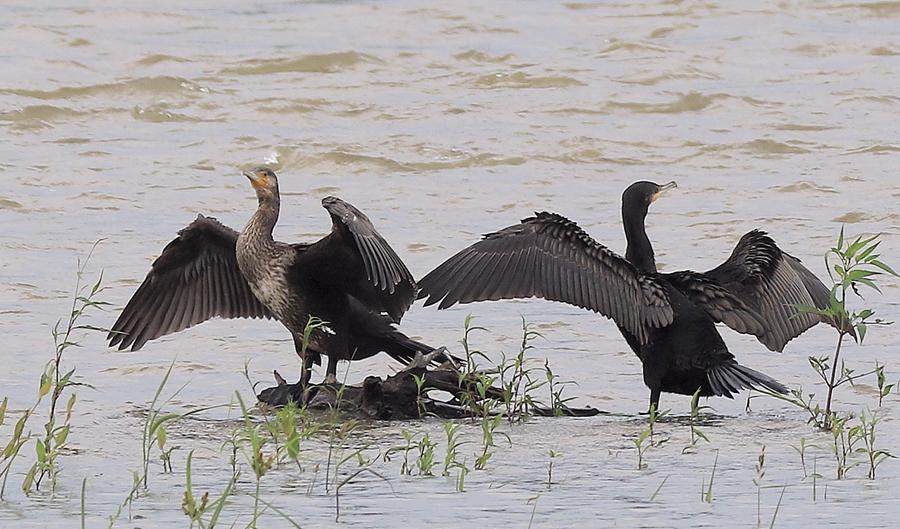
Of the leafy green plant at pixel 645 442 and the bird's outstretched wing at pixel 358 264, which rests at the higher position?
the bird's outstretched wing at pixel 358 264

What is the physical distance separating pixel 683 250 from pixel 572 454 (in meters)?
4.70

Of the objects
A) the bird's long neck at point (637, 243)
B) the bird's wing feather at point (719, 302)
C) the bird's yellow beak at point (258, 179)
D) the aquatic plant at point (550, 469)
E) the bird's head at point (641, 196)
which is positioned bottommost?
the aquatic plant at point (550, 469)

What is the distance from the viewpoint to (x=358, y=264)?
307 inches

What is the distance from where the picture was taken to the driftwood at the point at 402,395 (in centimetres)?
735

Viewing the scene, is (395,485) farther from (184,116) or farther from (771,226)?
(184,116)

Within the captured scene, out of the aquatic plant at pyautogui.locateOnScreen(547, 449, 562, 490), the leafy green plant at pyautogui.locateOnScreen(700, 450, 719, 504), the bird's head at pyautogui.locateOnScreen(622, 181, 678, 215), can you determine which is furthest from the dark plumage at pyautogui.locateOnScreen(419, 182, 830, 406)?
the leafy green plant at pyautogui.locateOnScreen(700, 450, 719, 504)

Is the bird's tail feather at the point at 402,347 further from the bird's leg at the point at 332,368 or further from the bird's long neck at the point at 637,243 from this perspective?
the bird's long neck at the point at 637,243

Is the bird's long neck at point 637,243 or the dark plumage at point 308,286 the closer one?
the dark plumage at point 308,286

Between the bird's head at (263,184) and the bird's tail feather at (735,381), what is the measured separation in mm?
2026

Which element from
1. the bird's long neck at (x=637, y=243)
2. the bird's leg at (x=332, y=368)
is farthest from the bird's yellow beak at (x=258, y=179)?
the bird's long neck at (x=637, y=243)

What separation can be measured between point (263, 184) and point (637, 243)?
Result: 1.65 meters

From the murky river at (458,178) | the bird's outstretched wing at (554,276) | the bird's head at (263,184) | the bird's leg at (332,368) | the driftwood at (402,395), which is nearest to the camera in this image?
the murky river at (458,178)

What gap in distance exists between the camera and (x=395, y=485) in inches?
225

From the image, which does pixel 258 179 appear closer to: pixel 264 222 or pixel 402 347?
pixel 264 222
